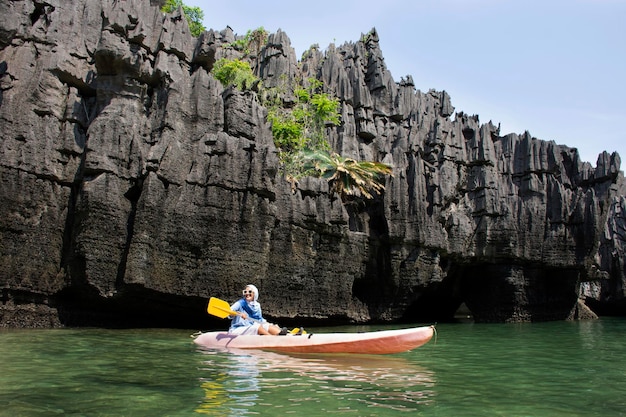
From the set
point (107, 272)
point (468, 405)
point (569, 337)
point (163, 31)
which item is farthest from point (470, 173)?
point (468, 405)

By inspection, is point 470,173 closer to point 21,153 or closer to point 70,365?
point 21,153

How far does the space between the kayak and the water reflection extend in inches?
8.9

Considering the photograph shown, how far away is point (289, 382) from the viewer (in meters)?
7.25

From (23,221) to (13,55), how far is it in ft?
17.6

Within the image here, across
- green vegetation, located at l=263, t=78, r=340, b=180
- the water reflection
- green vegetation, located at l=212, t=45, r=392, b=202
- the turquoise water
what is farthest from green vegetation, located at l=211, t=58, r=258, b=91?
the water reflection

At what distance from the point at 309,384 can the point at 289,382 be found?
321mm

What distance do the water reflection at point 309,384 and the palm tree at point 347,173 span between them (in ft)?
42.2

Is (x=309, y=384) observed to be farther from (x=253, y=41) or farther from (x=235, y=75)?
(x=253, y=41)

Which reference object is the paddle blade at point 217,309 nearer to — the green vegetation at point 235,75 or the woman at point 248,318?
the woman at point 248,318

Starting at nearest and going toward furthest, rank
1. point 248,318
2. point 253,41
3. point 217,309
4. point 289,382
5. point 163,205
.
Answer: point 289,382
point 248,318
point 217,309
point 163,205
point 253,41

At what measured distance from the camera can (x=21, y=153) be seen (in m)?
14.6

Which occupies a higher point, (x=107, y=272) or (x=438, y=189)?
(x=438, y=189)

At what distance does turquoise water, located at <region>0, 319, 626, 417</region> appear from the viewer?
570 centimetres

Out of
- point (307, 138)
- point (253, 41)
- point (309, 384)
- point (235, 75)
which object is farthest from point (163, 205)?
point (253, 41)
